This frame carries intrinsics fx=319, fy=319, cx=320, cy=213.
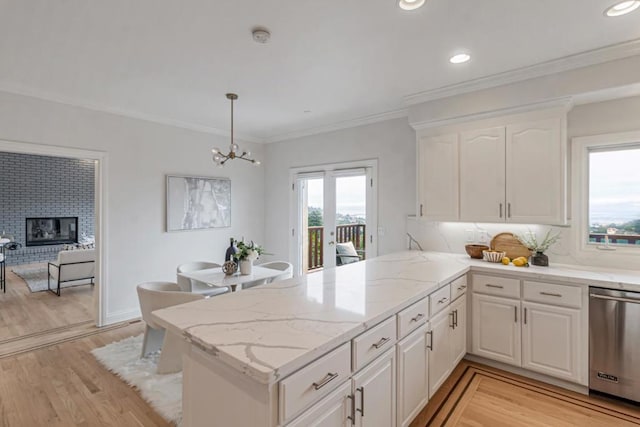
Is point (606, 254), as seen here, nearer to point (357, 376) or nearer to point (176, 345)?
point (357, 376)

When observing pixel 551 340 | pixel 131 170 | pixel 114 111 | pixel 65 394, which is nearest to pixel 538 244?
pixel 551 340

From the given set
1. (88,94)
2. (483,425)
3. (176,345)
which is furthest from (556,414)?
(88,94)

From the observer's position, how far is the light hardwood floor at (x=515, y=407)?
2.24 metres

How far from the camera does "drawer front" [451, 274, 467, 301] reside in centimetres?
269

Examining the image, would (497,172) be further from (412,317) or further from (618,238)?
(412,317)

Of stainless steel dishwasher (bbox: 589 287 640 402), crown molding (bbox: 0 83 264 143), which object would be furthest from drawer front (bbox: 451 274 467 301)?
crown molding (bbox: 0 83 264 143)

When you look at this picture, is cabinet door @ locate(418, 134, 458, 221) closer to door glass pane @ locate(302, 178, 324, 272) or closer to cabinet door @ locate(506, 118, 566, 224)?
cabinet door @ locate(506, 118, 566, 224)

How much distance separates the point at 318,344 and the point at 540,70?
121 inches

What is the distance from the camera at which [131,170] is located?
421 cm

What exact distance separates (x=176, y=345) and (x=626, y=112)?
4.43 m

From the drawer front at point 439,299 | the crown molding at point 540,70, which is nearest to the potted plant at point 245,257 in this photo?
the drawer front at point 439,299

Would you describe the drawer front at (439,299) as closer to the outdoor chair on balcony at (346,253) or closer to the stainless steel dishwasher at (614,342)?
the stainless steel dishwasher at (614,342)

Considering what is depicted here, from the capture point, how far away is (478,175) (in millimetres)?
3256

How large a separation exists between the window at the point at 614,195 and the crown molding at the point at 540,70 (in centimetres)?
79
